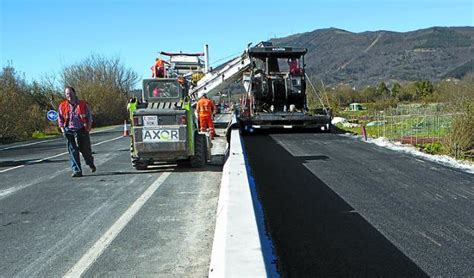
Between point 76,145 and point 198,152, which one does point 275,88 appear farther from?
point 76,145

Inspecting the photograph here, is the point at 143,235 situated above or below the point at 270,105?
below

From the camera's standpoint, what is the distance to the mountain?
139 m

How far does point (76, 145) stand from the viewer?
33.9 ft

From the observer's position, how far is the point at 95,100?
5166 centimetres

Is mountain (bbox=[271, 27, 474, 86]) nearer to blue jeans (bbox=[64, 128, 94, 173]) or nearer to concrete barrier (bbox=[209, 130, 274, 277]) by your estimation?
blue jeans (bbox=[64, 128, 94, 173])

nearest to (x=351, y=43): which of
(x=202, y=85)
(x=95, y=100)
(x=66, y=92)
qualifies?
(x=95, y=100)

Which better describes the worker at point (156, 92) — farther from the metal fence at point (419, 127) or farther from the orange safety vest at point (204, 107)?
the metal fence at point (419, 127)

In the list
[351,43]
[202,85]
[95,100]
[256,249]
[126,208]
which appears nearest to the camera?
[256,249]

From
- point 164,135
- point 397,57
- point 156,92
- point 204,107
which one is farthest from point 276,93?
point 397,57

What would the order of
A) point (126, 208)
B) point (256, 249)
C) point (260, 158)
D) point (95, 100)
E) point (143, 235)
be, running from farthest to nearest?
1. point (95, 100)
2. point (260, 158)
3. point (126, 208)
4. point (143, 235)
5. point (256, 249)

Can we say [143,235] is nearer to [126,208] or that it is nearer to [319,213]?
[126,208]

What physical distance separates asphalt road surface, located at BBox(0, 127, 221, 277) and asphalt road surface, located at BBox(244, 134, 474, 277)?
91cm

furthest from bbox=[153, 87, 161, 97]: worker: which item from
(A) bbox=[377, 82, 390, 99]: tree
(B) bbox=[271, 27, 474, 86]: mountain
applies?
(B) bbox=[271, 27, 474, 86]: mountain

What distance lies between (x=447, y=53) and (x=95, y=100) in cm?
13350
